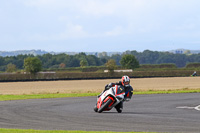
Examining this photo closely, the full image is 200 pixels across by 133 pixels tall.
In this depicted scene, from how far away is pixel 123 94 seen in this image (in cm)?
2145

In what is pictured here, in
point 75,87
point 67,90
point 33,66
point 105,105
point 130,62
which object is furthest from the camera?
point 130,62

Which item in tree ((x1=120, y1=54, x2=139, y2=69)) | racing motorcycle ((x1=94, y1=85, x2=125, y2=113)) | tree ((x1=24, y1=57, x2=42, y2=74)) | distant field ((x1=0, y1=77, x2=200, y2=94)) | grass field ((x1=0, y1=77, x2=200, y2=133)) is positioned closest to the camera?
racing motorcycle ((x1=94, y1=85, x2=125, y2=113))

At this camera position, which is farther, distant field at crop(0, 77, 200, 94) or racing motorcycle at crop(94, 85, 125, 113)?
distant field at crop(0, 77, 200, 94)

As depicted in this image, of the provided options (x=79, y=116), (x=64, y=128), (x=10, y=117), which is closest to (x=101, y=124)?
(x=64, y=128)

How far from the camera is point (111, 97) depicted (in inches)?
840

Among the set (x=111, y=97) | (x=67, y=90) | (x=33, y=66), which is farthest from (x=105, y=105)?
(x=33, y=66)

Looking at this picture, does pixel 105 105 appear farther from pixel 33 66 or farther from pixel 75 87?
pixel 33 66

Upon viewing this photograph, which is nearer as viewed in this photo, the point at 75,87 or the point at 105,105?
the point at 105,105

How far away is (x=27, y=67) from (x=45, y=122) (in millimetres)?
109582

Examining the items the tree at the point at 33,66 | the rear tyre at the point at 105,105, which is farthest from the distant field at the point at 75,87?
the tree at the point at 33,66

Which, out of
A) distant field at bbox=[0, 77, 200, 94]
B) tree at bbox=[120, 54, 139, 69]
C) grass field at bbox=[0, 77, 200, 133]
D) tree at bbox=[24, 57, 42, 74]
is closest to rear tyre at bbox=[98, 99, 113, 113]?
grass field at bbox=[0, 77, 200, 133]

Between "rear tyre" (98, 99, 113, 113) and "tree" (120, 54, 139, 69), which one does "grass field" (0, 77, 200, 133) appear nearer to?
"rear tyre" (98, 99, 113, 113)

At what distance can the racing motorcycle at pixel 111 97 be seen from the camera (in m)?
21.3

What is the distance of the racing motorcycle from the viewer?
2133 centimetres
